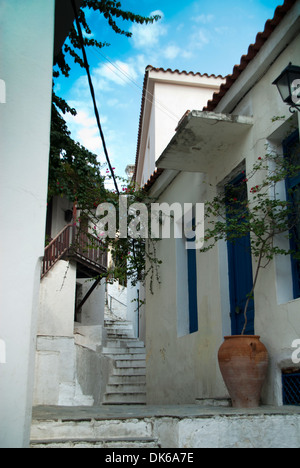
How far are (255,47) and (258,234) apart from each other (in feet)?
7.24

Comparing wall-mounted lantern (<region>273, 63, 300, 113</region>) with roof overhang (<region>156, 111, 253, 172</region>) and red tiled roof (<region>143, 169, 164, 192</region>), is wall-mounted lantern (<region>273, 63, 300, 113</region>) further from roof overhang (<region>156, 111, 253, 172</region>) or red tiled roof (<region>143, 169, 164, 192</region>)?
red tiled roof (<region>143, 169, 164, 192</region>)

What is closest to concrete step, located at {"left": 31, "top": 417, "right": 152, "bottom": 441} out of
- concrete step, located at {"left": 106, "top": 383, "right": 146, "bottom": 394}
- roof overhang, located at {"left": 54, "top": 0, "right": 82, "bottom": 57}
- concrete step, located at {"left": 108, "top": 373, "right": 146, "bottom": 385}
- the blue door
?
the blue door

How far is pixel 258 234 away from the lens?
515 cm

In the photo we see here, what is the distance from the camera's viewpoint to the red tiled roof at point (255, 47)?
507 cm

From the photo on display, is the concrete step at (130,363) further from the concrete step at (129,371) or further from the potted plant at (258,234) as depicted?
the potted plant at (258,234)

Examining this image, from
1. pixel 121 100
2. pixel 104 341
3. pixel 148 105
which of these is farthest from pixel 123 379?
pixel 148 105

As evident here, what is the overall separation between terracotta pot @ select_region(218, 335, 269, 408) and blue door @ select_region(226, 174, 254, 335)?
45.5 inches

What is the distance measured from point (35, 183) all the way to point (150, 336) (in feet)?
22.0

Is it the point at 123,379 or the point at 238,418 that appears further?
the point at 123,379

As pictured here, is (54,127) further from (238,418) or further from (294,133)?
(238,418)

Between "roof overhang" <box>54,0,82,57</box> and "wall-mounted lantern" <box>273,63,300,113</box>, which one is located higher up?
"roof overhang" <box>54,0,82,57</box>

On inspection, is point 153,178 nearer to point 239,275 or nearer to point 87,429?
point 239,275

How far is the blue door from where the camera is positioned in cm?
600

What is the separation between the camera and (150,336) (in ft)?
31.1
